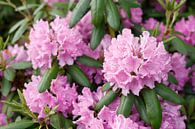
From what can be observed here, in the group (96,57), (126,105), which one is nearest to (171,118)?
(126,105)

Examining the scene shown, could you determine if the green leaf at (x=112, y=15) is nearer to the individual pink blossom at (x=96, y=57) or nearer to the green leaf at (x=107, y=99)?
the individual pink blossom at (x=96, y=57)

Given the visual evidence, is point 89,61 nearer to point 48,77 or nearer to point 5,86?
point 48,77

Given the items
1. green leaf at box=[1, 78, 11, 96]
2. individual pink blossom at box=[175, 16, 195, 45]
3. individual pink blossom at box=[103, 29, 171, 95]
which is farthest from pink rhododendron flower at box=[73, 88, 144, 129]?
individual pink blossom at box=[175, 16, 195, 45]

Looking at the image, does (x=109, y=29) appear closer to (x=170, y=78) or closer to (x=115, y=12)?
(x=115, y=12)

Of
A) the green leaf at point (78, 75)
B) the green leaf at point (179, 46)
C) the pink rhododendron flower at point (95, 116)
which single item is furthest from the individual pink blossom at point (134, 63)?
the green leaf at point (179, 46)

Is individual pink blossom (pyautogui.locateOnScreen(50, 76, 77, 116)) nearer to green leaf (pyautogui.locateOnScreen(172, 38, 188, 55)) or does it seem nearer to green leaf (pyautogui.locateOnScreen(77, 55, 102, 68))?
green leaf (pyautogui.locateOnScreen(77, 55, 102, 68))

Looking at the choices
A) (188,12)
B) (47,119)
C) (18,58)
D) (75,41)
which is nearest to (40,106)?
(47,119)
